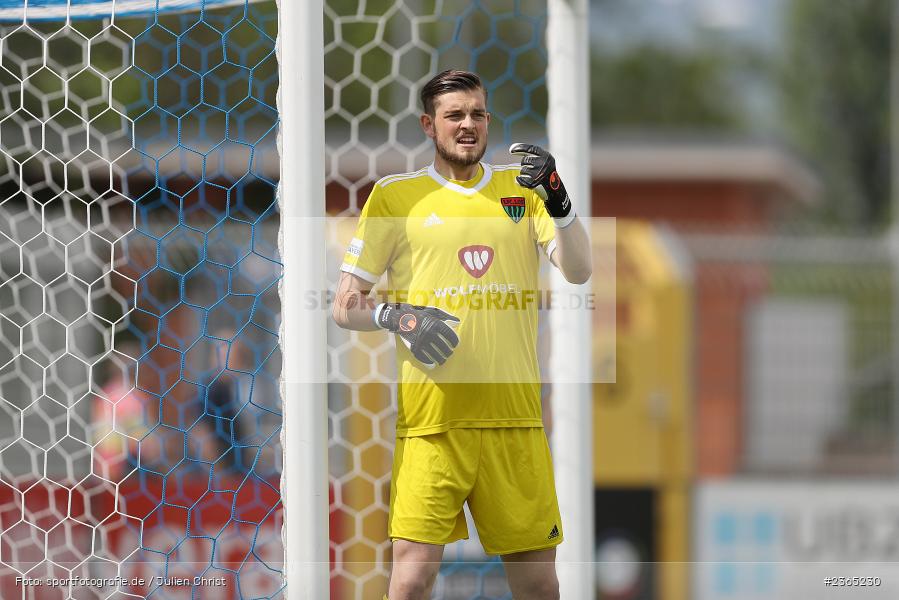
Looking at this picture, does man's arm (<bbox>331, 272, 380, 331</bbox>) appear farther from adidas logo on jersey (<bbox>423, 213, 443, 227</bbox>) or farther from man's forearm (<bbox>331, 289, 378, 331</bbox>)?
adidas logo on jersey (<bbox>423, 213, 443, 227</bbox>)

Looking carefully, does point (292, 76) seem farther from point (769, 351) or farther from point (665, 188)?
point (665, 188)

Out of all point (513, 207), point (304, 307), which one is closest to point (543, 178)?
point (513, 207)

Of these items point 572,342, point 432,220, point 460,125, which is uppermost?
point 460,125

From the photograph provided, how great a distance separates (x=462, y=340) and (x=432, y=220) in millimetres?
281

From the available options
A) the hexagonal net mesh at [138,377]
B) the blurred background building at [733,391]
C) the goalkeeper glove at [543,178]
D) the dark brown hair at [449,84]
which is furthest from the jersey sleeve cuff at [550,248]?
the blurred background building at [733,391]

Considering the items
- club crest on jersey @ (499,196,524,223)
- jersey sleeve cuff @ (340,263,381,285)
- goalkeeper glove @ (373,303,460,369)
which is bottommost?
goalkeeper glove @ (373,303,460,369)

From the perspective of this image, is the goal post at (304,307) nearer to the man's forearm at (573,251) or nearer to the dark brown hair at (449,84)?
the dark brown hair at (449,84)

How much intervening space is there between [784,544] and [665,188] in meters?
5.47

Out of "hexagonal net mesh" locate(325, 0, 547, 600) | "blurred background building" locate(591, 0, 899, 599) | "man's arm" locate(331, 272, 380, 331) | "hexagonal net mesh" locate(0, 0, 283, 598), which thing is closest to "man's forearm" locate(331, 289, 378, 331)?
"man's arm" locate(331, 272, 380, 331)

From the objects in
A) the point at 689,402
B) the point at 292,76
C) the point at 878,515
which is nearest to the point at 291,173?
the point at 292,76

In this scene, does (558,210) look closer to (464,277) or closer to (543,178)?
(543,178)

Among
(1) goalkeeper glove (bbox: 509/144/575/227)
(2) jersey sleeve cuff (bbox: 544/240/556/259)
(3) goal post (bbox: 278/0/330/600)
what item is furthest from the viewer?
(3) goal post (bbox: 278/0/330/600)

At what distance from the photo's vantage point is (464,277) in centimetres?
275

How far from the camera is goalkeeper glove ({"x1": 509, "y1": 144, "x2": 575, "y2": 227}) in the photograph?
2572mm
